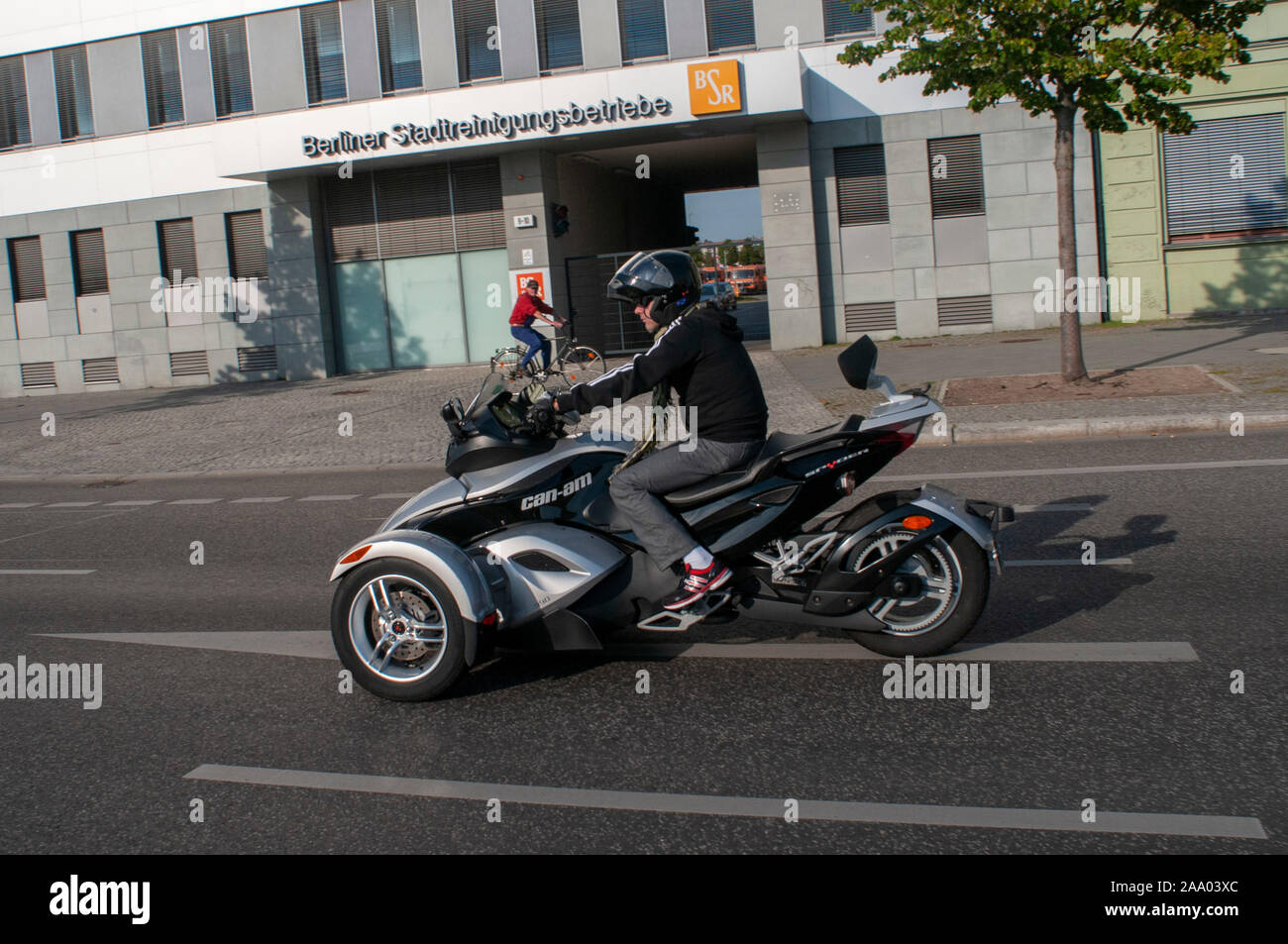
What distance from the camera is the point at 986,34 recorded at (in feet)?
42.7

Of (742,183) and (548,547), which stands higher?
(742,183)

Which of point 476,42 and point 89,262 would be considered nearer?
point 476,42

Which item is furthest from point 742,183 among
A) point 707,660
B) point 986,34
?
point 707,660

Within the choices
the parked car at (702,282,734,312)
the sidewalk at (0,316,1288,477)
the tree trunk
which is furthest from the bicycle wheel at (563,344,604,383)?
the parked car at (702,282,734,312)

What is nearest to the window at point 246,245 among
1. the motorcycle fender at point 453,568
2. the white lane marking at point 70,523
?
the white lane marking at point 70,523

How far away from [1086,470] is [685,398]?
558cm

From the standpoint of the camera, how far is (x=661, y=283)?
4859 millimetres

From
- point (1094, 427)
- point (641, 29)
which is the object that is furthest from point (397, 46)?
point (1094, 427)

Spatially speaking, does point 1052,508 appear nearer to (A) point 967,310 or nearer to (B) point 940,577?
(B) point 940,577

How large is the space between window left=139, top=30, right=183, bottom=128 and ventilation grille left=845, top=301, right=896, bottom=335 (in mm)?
15219

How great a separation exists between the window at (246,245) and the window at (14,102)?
6.00 metres
